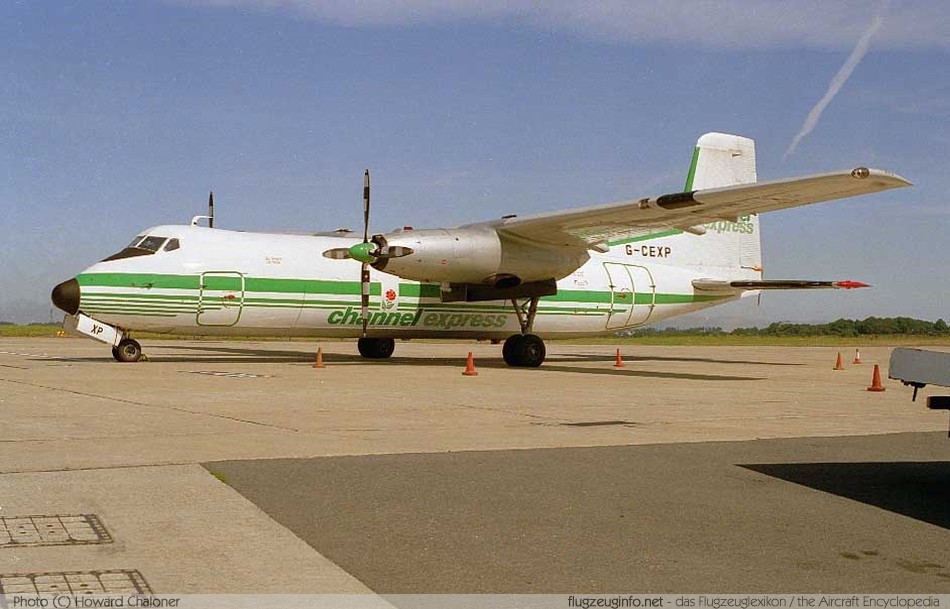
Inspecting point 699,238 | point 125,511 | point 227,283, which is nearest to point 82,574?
point 125,511

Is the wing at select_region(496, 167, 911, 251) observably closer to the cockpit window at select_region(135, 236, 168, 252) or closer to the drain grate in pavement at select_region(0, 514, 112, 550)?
the cockpit window at select_region(135, 236, 168, 252)

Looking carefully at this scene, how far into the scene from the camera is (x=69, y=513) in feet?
19.2

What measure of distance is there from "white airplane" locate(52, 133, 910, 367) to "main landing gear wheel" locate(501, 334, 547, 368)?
0.03 metres

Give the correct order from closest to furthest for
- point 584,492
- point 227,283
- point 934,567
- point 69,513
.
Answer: point 934,567, point 69,513, point 584,492, point 227,283

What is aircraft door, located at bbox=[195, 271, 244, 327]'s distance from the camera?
21.6 m

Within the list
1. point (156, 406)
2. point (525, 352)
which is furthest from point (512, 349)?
point (156, 406)

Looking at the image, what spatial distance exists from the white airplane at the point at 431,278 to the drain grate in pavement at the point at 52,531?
14919 mm

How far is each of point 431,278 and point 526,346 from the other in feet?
11.3

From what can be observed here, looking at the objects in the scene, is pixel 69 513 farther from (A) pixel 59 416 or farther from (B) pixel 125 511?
(A) pixel 59 416

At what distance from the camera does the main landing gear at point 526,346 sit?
78.2 ft

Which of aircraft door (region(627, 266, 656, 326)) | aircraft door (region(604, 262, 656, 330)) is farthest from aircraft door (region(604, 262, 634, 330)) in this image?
aircraft door (region(627, 266, 656, 326))

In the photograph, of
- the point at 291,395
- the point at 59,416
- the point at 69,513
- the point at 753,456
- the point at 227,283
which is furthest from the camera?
the point at 227,283

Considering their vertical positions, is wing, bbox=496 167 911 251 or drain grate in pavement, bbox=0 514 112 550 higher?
wing, bbox=496 167 911 251

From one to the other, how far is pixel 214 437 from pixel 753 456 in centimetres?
518
